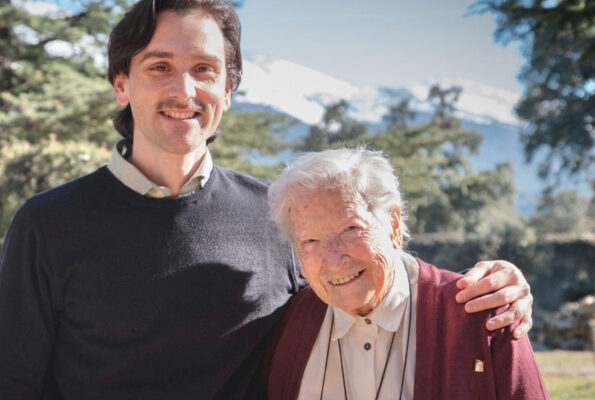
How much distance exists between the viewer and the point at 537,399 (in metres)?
1.71

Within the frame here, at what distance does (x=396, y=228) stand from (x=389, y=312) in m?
0.25

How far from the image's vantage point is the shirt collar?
1.92m

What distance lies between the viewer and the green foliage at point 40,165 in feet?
25.3

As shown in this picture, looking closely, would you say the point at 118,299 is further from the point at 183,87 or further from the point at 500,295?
the point at 500,295

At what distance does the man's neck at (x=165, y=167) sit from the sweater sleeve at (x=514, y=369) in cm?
104

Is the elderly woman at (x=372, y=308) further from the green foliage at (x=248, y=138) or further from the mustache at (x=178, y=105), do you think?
the green foliage at (x=248, y=138)

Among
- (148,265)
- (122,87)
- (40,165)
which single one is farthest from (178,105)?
(40,165)

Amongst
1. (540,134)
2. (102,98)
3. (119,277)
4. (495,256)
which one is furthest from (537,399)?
(540,134)

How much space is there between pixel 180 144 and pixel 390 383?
95cm

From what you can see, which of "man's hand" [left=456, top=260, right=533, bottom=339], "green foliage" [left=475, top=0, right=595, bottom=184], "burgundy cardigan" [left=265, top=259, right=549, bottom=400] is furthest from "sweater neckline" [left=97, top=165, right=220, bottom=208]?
"green foliage" [left=475, top=0, right=595, bottom=184]

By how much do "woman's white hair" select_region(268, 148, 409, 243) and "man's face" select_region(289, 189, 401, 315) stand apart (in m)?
0.03

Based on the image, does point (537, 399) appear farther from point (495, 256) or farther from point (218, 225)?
point (495, 256)

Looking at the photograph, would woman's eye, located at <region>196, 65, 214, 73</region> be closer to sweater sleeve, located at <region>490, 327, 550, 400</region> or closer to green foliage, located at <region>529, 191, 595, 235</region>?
sweater sleeve, located at <region>490, 327, 550, 400</region>

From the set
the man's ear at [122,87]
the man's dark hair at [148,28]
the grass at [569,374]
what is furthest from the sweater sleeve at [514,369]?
the grass at [569,374]
